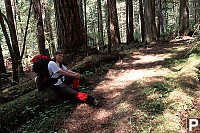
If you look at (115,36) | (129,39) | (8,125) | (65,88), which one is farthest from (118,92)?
(129,39)

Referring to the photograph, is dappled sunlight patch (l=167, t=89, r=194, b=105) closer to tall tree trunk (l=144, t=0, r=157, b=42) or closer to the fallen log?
the fallen log

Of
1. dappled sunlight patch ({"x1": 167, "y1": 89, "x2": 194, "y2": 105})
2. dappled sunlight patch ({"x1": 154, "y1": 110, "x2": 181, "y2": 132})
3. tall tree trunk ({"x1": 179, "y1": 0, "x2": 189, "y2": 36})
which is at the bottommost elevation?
dappled sunlight patch ({"x1": 154, "y1": 110, "x2": 181, "y2": 132})

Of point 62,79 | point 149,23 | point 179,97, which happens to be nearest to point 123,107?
point 179,97

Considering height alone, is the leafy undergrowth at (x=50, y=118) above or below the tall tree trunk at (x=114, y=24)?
Result: below

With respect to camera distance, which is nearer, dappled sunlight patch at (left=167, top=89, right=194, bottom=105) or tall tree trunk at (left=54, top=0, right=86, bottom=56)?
dappled sunlight patch at (left=167, top=89, right=194, bottom=105)

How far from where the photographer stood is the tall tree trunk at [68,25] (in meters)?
7.82

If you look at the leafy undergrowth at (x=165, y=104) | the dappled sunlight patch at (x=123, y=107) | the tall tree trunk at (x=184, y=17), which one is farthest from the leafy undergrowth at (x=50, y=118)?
the tall tree trunk at (x=184, y=17)

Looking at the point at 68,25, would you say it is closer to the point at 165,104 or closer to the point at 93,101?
A: the point at 93,101

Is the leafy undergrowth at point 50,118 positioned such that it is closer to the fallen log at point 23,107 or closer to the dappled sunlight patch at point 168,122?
the fallen log at point 23,107

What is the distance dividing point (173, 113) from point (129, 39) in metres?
14.1

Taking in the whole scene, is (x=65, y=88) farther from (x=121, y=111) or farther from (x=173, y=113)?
(x=173, y=113)

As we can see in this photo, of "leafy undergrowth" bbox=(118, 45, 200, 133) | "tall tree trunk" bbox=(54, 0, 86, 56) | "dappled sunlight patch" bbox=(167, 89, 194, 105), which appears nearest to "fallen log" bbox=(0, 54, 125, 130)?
"leafy undergrowth" bbox=(118, 45, 200, 133)

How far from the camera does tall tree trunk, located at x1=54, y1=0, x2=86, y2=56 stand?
7816 millimetres

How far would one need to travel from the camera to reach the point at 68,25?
7867 mm
